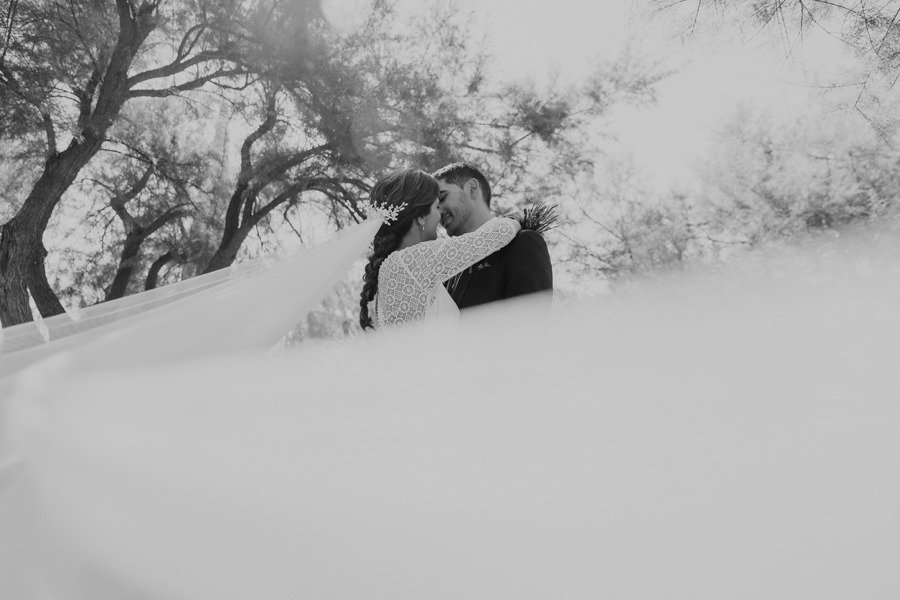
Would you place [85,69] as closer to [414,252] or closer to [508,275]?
[414,252]

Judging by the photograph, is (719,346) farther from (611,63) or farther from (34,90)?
(34,90)

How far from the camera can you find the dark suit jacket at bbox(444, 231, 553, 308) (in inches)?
71.2

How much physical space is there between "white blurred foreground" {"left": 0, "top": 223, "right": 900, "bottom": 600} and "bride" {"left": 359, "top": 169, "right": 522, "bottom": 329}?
0.29ft

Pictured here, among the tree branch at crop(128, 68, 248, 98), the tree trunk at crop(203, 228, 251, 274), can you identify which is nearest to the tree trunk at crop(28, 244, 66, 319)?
the tree trunk at crop(203, 228, 251, 274)

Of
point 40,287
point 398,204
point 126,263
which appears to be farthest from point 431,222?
point 126,263

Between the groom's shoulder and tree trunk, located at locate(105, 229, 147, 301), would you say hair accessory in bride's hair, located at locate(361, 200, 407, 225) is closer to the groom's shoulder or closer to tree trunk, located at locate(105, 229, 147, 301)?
the groom's shoulder

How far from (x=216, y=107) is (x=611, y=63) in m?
3.46

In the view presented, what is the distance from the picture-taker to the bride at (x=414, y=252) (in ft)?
5.71

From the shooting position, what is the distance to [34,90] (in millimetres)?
4367

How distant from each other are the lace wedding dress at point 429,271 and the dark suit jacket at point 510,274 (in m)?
0.05

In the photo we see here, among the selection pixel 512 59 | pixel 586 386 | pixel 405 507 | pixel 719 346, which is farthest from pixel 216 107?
pixel 719 346

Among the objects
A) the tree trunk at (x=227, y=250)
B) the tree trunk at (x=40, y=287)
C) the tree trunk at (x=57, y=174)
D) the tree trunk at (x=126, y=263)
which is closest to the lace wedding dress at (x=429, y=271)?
the tree trunk at (x=57, y=174)

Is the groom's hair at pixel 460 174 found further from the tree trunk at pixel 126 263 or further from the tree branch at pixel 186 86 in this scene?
the tree trunk at pixel 126 263

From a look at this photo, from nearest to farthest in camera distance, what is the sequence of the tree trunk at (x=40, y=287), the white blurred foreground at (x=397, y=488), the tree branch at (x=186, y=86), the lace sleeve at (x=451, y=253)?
the white blurred foreground at (x=397, y=488)
the lace sleeve at (x=451, y=253)
the tree trunk at (x=40, y=287)
the tree branch at (x=186, y=86)
